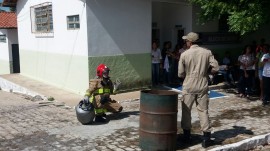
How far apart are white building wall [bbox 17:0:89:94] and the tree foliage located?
3841 millimetres

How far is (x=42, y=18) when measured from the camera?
14.1m

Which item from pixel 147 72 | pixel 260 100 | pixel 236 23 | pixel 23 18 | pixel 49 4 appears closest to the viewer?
pixel 236 23

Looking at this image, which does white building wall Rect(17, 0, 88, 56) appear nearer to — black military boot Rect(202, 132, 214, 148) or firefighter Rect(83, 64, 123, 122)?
firefighter Rect(83, 64, 123, 122)

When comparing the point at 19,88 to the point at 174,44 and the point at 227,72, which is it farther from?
the point at 227,72

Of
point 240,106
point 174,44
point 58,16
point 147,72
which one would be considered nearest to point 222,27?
point 174,44

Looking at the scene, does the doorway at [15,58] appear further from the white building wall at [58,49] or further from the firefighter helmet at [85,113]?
the firefighter helmet at [85,113]

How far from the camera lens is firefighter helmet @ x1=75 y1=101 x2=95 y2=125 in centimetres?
741

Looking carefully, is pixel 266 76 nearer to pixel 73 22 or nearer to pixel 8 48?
pixel 73 22

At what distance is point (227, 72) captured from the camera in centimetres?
1208

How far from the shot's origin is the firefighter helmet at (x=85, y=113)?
741 centimetres

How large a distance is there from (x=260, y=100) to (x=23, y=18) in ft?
36.4

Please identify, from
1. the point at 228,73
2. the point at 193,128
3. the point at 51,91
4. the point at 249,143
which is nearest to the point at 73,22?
the point at 51,91

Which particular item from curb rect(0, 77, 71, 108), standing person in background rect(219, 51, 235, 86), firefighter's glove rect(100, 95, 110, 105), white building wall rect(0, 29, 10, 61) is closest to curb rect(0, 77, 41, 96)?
curb rect(0, 77, 71, 108)

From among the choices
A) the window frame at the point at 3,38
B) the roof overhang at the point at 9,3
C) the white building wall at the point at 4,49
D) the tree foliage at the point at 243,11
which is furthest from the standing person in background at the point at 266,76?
the window frame at the point at 3,38
